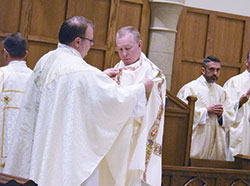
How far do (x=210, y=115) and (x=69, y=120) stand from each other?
11.6ft

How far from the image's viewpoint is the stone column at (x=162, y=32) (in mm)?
8358

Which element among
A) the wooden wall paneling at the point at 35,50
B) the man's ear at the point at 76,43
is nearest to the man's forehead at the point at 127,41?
the man's ear at the point at 76,43

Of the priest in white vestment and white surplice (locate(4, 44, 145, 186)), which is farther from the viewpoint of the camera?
the priest in white vestment

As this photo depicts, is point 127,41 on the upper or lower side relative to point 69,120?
upper

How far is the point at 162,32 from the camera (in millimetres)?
8391

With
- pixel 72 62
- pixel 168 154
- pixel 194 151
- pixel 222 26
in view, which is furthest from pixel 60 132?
pixel 222 26

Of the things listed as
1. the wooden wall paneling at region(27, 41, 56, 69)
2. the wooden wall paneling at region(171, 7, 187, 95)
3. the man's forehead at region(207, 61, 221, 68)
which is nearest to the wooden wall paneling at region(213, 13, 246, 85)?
the wooden wall paneling at region(171, 7, 187, 95)

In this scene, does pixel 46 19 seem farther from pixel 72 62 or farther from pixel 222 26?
pixel 72 62

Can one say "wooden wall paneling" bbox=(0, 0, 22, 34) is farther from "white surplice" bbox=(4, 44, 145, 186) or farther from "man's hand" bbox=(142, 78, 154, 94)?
"man's hand" bbox=(142, 78, 154, 94)

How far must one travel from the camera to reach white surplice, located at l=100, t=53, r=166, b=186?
4.31 m

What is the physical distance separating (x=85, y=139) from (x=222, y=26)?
18.5 ft

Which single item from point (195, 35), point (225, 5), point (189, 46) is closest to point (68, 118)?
point (189, 46)

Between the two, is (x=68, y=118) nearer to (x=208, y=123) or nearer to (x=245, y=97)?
(x=208, y=123)

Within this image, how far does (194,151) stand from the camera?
7152mm
